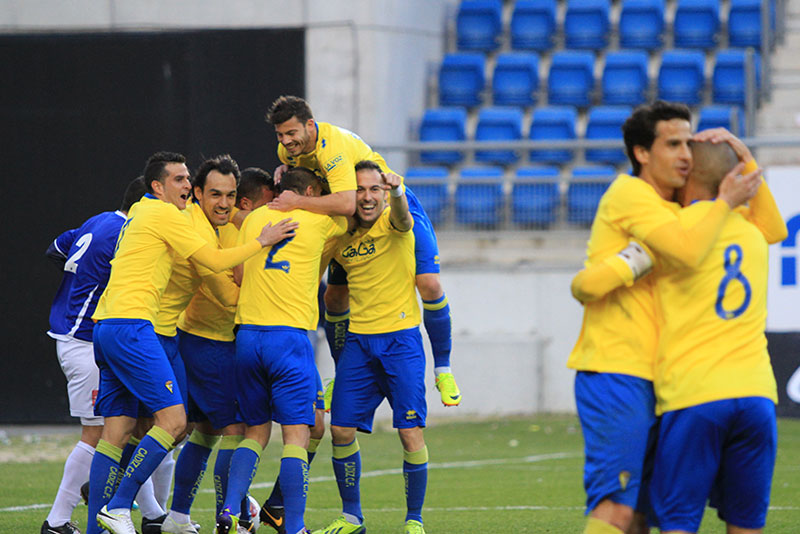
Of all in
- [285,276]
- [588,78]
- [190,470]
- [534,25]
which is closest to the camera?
[285,276]

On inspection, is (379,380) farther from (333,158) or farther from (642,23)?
(642,23)

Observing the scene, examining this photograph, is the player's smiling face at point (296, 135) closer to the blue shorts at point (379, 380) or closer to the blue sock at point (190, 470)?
the blue shorts at point (379, 380)

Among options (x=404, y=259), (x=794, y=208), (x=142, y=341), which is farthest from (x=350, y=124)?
(x=142, y=341)

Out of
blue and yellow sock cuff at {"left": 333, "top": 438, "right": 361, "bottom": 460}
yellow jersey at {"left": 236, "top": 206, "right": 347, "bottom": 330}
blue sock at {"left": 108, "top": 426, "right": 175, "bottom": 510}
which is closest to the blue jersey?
yellow jersey at {"left": 236, "top": 206, "right": 347, "bottom": 330}

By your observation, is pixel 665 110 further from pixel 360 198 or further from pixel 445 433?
pixel 445 433

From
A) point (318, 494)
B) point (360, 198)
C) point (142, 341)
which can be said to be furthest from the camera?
point (318, 494)

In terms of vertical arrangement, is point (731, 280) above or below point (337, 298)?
above

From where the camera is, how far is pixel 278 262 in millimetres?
6223

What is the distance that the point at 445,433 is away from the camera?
12656mm

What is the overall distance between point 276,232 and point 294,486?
1.37 m

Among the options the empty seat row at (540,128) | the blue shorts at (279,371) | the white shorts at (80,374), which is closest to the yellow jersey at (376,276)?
the blue shorts at (279,371)

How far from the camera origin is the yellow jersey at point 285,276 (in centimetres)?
618

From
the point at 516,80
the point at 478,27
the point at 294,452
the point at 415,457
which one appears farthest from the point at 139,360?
the point at 478,27

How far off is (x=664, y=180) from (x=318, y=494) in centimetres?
504
